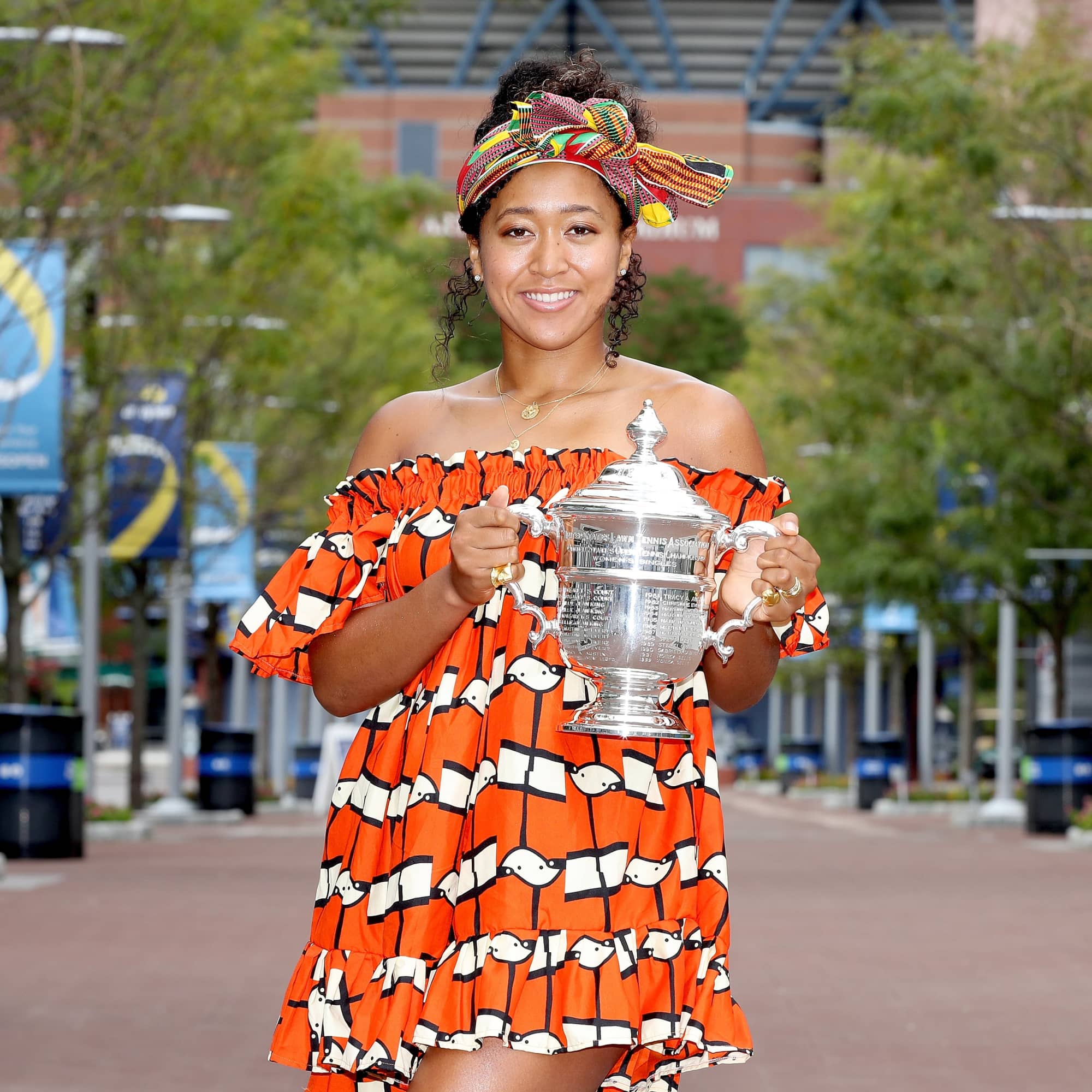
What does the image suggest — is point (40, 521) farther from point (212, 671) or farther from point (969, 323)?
point (212, 671)

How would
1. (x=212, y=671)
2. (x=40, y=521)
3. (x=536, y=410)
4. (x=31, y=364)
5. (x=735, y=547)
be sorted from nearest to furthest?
1. (x=735, y=547)
2. (x=536, y=410)
3. (x=31, y=364)
4. (x=40, y=521)
5. (x=212, y=671)

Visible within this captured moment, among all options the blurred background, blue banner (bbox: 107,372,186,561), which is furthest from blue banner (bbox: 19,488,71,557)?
blue banner (bbox: 107,372,186,561)

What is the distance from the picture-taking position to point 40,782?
2031 cm

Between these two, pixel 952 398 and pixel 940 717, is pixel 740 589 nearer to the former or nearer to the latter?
pixel 952 398

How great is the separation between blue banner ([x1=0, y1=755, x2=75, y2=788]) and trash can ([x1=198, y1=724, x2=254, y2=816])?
433 inches

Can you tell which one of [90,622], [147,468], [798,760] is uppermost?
[147,468]

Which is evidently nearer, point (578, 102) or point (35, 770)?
point (578, 102)

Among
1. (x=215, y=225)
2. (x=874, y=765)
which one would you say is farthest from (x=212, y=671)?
(x=874, y=765)

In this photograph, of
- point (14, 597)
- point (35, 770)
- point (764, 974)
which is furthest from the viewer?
point (14, 597)

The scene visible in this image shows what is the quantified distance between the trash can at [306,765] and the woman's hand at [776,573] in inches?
1391

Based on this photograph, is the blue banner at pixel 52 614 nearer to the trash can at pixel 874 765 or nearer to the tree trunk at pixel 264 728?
the tree trunk at pixel 264 728

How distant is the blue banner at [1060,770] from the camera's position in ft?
91.0

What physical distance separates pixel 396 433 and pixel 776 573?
759mm

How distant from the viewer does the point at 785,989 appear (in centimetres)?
1097
